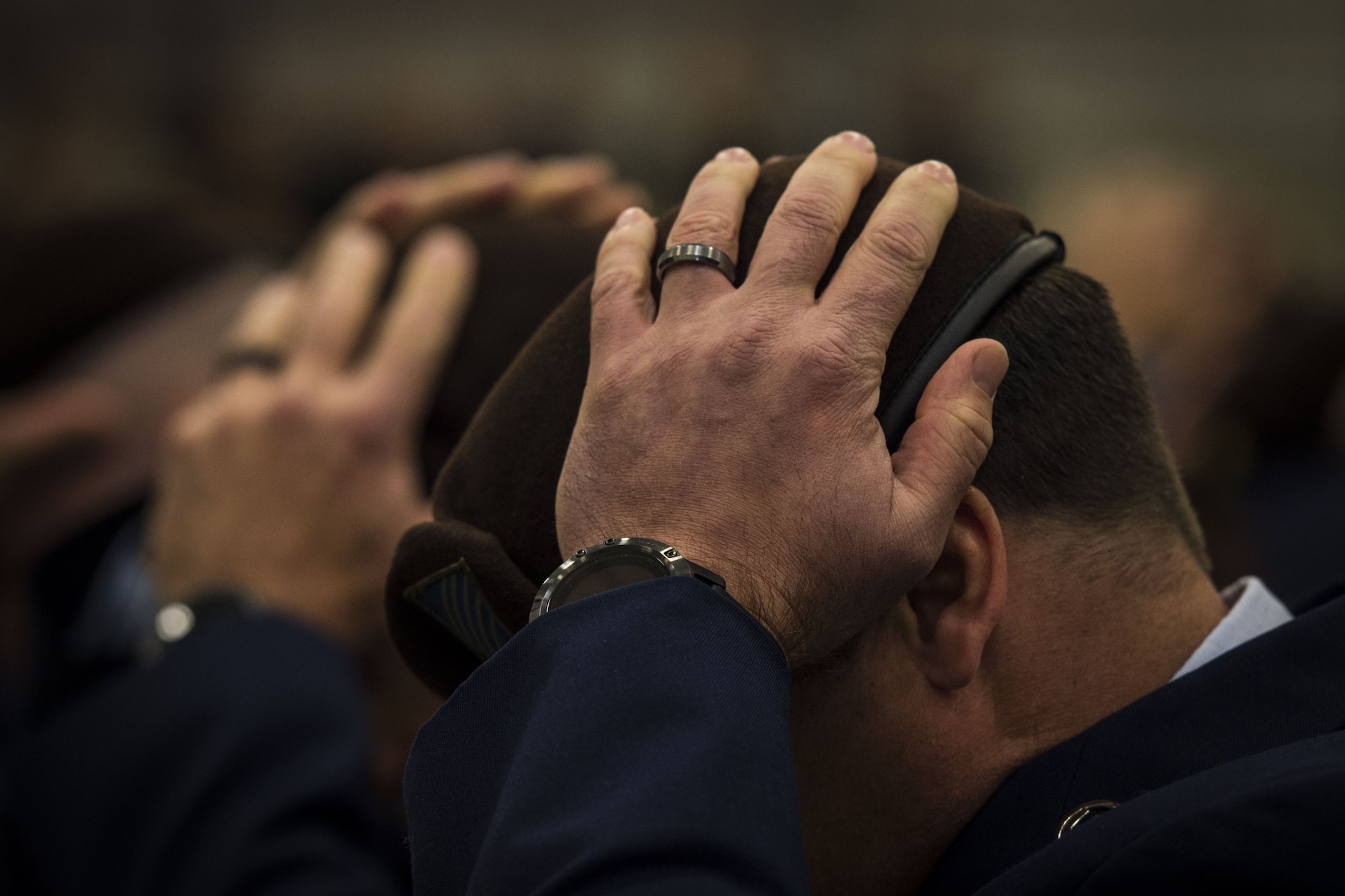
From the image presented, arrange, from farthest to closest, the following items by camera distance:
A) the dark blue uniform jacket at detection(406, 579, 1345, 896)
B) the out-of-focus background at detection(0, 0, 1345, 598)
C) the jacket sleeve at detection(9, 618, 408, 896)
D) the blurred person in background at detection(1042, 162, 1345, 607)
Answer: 1. the out-of-focus background at detection(0, 0, 1345, 598)
2. the blurred person in background at detection(1042, 162, 1345, 607)
3. the jacket sleeve at detection(9, 618, 408, 896)
4. the dark blue uniform jacket at detection(406, 579, 1345, 896)

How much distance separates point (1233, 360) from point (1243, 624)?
289 cm

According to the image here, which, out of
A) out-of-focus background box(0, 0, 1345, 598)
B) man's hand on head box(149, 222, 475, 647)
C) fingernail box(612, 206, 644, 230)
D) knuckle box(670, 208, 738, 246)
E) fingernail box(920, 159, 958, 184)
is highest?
fingernail box(920, 159, 958, 184)

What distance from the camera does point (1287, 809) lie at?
0.89m

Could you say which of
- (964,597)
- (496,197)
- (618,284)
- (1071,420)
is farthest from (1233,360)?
(618,284)

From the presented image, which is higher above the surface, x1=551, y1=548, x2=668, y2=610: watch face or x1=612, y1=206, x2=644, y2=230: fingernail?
x1=612, y1=206, x2=644, y2=230: fingernail

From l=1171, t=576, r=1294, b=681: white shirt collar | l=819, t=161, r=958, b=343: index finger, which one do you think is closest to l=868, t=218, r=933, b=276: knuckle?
l=819, t=161, r=958, b=343: index finger

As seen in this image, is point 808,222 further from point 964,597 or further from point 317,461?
point 317,461

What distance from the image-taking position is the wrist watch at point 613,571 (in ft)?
3.36

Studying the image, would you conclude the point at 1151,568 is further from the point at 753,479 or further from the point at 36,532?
the point at 36,532

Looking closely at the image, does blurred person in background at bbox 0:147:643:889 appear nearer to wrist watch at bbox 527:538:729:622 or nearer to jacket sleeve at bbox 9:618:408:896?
jacket sleeve at bbox 9:618:408:896

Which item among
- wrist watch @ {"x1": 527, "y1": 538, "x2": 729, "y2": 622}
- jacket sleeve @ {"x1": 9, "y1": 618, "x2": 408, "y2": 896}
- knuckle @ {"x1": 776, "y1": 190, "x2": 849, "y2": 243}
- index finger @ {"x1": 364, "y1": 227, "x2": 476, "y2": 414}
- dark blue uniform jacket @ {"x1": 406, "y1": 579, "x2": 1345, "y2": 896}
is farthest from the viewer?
index finger @ {"x1": 364, "y1": 227, "x2": 476, "y2": 414}

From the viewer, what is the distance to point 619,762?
943mm

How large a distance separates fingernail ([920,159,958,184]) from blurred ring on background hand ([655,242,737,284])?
0.68ft

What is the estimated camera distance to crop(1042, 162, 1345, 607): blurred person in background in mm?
3195
